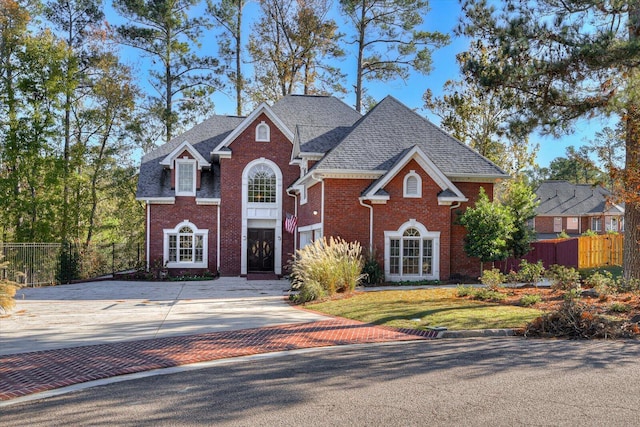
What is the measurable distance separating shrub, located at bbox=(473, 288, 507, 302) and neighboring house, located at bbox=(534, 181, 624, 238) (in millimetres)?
41357

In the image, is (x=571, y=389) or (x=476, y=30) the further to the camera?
(x=476, y=30)

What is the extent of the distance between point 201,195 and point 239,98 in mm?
12856

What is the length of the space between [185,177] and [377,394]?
77.5 feet

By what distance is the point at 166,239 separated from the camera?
2825 centimetres

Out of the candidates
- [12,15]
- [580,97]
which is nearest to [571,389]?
[580,97]

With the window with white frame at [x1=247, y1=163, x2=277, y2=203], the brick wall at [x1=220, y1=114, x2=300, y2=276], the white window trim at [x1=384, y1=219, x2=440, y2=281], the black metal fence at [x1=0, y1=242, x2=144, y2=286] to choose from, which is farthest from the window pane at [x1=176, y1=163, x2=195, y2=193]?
the white window trim at [x1=384, y1=219, x2=440, y2=281]

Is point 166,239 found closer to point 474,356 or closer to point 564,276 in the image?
point 564,276

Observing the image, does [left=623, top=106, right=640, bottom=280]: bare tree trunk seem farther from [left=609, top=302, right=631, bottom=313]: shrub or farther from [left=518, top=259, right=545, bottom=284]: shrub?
[left=609, top=302, right=631, bottom=313]: shrub

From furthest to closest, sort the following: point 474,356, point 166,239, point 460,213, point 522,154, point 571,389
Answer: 1. point 522,154
2. point 166,239
3. point 460,213
4. point 474,356
5. point 571,389

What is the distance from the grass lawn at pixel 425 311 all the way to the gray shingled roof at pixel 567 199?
42.9 meters

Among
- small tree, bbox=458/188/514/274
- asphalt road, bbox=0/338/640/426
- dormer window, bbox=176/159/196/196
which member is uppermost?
dormer window, bbox=176/159/196/196

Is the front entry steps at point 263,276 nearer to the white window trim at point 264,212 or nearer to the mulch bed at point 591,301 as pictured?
the white window trim at point 264,212

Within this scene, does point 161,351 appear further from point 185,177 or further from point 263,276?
point 185,177

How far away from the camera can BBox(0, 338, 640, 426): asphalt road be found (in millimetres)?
5961
